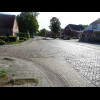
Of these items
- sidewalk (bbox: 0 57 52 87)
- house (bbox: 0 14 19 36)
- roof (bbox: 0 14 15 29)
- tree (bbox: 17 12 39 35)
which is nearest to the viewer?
sidewalk (bbox: 0 57 52 87)

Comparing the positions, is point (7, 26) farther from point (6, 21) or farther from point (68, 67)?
point (68, 67)

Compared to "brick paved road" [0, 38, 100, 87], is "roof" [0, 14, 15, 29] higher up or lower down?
higher up

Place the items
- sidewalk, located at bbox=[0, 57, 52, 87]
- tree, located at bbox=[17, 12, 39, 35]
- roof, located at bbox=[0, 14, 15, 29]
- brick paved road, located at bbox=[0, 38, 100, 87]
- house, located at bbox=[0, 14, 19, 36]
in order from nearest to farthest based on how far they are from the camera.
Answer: sidewalk, located at bbox=[0, 57, 52, 87]
brick paved road, located at bbox=[0, 38, 100, 87]
house, located at bbox=[0, 14, 19, 36]
roof, located at bbox=[0, 14, 15, 29]
tree, located at bbox=[17, 12, 39, 35]

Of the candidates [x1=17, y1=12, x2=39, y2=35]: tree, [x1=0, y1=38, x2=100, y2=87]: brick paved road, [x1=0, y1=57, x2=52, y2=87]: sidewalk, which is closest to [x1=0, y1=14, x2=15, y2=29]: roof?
[x1=0, y1=38, x2=100, y2=87]: brick paved road

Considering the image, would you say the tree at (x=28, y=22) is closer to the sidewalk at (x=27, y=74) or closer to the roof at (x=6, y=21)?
the roof at (x=6, y=21)

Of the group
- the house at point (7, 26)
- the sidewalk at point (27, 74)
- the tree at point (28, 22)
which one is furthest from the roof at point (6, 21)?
the sidewalk at point (27, 74)

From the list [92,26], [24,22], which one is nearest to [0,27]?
[24,22]

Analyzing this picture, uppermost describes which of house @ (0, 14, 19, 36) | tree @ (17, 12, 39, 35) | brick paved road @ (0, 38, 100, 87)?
tree @ (17, 12, 39, 35)

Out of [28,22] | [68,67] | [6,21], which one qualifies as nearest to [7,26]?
[6,21]

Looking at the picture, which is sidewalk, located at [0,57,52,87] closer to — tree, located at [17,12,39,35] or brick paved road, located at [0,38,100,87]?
brick paved road, located at [0,38,100,87]

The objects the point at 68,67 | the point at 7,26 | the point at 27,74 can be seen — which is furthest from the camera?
the point at 7,26
